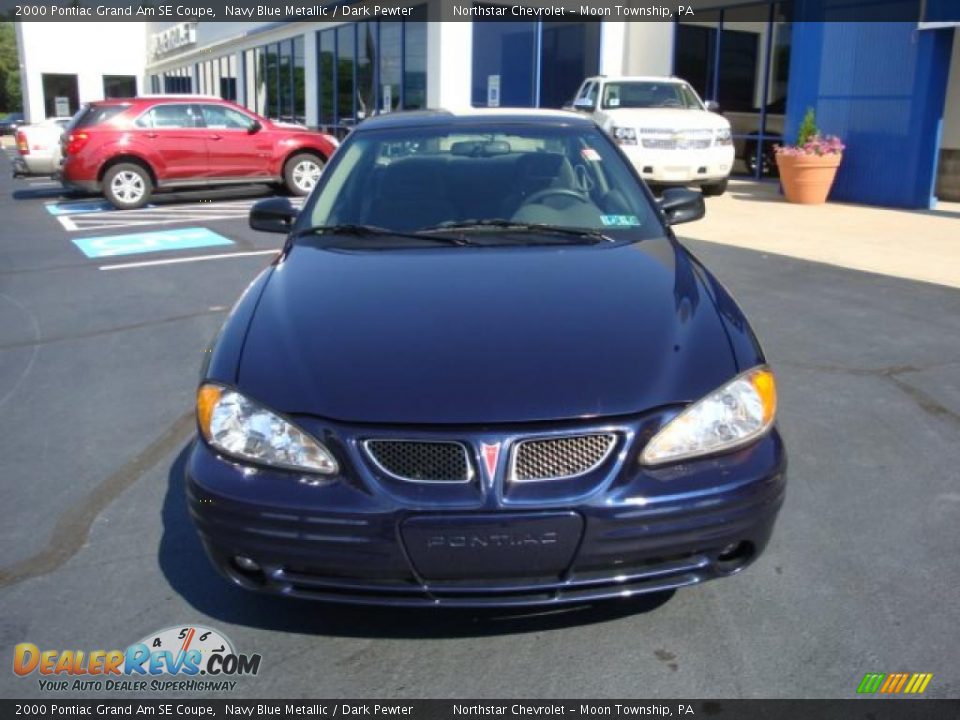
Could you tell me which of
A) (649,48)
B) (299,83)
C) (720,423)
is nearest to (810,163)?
(649,48)

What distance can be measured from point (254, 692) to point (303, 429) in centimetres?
75

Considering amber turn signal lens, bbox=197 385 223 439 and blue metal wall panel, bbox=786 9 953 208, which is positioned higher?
blue metal wall panel, bbox=786 9 953 208

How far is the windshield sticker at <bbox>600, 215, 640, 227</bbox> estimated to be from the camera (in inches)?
154

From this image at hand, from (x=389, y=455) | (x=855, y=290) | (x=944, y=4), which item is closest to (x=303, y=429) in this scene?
(x=389, y=455)

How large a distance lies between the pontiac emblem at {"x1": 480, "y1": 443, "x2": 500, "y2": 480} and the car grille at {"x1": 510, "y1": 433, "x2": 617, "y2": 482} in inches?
1.9

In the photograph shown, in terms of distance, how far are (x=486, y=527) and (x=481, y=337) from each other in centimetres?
66

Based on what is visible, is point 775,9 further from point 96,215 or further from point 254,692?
point 254,692

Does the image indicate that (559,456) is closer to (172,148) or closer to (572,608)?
(572,608)

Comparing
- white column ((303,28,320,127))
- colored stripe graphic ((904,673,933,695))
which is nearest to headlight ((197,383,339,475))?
colored stripe graphic ((904,673,933,695))

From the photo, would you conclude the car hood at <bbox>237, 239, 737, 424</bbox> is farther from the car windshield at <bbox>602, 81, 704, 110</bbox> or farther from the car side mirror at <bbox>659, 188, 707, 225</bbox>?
the car windshield at <bbox>602, 81, 704, 110</bbox>

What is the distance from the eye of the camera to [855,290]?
24.6 ft

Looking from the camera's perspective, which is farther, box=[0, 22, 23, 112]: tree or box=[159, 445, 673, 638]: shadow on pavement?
box=[0, 22, 23, 112]: tree

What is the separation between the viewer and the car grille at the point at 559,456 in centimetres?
244

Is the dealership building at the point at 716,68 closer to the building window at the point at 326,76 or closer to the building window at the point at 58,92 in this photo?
the building window at the point at 326,76
